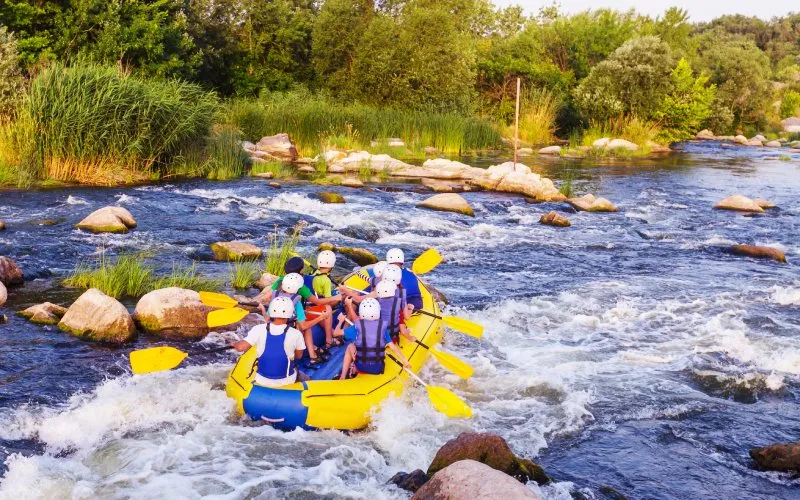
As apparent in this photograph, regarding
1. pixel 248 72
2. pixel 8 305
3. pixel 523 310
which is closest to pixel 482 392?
pixel 523 310

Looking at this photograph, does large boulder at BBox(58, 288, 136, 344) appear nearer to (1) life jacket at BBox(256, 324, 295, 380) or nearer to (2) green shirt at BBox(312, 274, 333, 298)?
(2) green shirt at BBox(312, 274, 333, 298)

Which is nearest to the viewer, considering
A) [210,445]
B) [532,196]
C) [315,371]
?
[210,445]

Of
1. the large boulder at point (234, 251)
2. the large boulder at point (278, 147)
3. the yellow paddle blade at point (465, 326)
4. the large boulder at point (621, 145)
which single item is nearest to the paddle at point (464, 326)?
the yellow paddle blade at point (465, 326)

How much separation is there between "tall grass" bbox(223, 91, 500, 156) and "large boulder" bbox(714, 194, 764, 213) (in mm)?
9021

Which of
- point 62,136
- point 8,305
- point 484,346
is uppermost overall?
point 62,136

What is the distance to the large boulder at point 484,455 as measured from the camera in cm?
451

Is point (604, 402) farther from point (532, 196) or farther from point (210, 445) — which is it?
point (532, 196)

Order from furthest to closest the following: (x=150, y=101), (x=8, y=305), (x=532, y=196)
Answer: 1. (x=532, y=196)
2. (x=150, y=101)
3. (x=8, y=305)

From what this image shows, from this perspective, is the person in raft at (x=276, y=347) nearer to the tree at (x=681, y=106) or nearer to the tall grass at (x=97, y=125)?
the tall grass at (x=97, y=125)

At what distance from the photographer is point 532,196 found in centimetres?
1605

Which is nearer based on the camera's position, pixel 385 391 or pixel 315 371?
pixel 385 391

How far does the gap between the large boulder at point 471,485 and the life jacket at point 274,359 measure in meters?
Answer: 1.67

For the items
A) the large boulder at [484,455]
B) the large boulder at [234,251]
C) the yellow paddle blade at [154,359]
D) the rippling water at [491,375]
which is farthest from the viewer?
the large boulder at [234,251]

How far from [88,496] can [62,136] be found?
10324 mm
